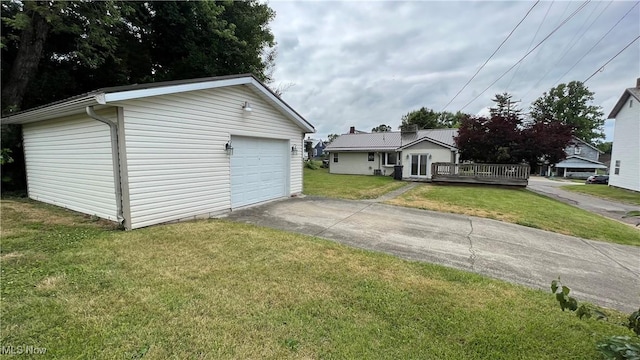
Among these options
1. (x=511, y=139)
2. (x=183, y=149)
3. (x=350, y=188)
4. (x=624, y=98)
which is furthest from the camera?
(x=624, y=98)

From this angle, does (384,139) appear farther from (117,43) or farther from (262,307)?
(262,307)

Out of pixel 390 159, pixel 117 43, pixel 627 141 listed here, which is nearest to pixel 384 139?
pixel 390 159

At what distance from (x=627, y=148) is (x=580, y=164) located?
28.0 metres

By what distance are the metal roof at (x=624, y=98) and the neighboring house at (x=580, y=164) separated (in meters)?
22.9


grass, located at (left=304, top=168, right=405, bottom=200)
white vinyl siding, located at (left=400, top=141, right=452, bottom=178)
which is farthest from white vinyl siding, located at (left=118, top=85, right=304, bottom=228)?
white vinyl siding, located at (left=400, top=141, right=452, bottom=178)

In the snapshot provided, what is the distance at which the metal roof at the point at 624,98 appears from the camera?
1719 centimetres

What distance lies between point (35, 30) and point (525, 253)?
16.1 m

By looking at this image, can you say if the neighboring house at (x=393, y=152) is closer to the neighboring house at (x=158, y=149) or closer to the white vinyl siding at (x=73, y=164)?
the neighboring house at (x=158, y=149)

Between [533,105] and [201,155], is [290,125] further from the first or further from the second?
[533,105]

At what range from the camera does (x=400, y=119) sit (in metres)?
53.7

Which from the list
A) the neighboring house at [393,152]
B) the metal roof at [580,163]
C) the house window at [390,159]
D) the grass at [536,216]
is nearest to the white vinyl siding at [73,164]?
the grass at [536,216]

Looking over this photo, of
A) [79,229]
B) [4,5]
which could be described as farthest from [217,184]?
[4,5]

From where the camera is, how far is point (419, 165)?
65.6 ft

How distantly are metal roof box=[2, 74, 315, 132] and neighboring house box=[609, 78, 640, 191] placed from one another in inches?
878
